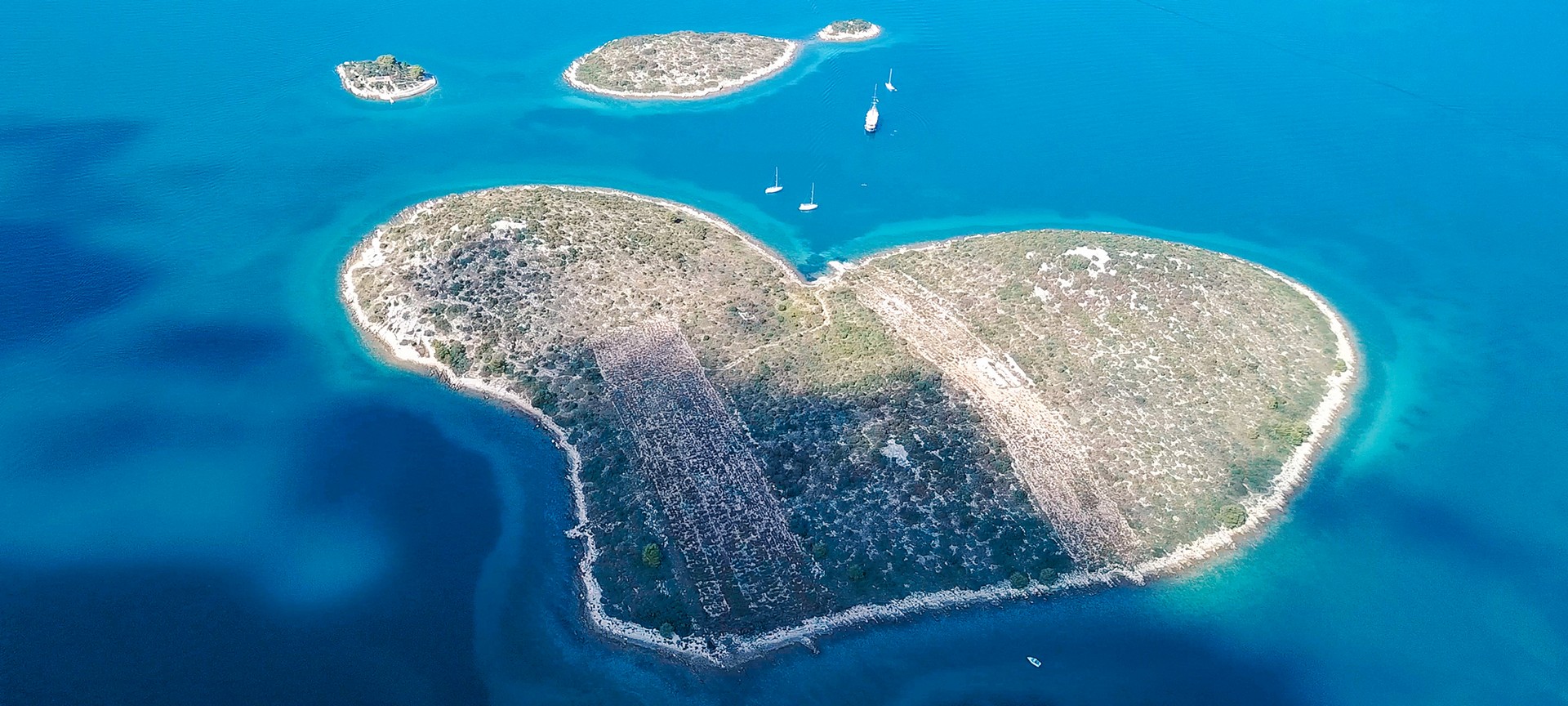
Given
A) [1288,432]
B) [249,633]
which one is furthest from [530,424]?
[1288,432]

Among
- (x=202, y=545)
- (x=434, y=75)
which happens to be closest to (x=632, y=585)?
(x=202, y=545)

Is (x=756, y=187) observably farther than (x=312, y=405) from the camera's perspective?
Yes

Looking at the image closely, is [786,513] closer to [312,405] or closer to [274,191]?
[312,405]

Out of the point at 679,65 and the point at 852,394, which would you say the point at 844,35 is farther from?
the point at 852,394

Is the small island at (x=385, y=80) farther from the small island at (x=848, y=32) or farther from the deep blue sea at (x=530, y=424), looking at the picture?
the small island at (x=848, y=32)

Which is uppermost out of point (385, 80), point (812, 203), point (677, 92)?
point (677, 92)

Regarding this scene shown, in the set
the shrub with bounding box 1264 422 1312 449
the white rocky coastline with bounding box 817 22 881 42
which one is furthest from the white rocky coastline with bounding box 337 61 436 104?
the shrub with bounding box 1264 422 1312 449
